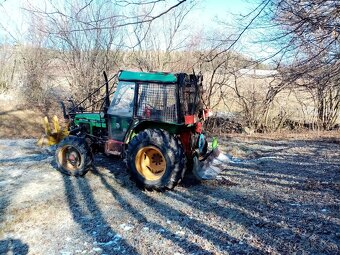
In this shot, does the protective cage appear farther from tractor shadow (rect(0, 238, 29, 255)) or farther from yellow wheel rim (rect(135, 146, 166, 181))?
tractor shadow (rect(0, 238, 29, 255))

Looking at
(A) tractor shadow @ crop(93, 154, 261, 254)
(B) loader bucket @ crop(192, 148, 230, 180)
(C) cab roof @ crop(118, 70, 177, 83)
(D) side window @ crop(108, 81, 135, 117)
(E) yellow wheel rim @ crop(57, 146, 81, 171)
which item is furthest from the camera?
(E) yellow wheel rim @ crop(57, 146, 81, 171)

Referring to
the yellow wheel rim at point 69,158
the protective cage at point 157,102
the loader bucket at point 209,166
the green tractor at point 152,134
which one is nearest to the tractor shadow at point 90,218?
the yellow wheel rim at point 69,158

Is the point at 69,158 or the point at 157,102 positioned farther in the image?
the point at 69,158

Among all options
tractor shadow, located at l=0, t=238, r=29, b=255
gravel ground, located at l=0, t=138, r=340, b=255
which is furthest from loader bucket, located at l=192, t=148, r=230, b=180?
tractor shadow, located at l=0, t=238, r=29, b=255

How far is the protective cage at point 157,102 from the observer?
5.38 meters

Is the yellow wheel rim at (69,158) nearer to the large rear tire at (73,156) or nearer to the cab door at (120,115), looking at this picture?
the large rear tire at (73,156)

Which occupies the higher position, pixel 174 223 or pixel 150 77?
pixel 150 77

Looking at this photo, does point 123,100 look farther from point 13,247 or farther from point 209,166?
point 13,247

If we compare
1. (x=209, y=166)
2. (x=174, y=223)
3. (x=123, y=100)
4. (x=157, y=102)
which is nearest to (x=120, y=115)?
(x=123, y=100)

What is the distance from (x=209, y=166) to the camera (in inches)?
242

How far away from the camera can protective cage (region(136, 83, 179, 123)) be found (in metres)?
5.38

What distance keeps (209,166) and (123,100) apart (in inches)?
75.1

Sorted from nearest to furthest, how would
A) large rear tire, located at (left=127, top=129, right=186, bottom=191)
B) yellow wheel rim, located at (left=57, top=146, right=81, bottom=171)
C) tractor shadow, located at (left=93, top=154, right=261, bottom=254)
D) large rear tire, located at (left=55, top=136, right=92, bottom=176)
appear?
tractor shadow, located at (left=93, top=154, right=261, bottom=254), large rear tire, located at (left=127, top=129, right=186, bottom=191), large rear tire, located at (left=55, top=136, right=92, bottom=176), yellow wheel rim, located at (left=57, top=146, right=81, bottom=171)

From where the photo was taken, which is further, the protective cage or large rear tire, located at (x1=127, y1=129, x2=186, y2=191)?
the protective cage
